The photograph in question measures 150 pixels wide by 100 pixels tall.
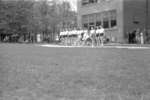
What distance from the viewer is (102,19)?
36.5 meters

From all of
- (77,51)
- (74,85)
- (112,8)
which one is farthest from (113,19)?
(74,85)

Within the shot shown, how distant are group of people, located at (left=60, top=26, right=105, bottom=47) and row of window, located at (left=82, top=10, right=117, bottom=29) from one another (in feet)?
34.1

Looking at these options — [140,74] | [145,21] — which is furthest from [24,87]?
[145,21]

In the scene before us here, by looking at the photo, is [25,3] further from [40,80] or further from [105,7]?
[40,80]

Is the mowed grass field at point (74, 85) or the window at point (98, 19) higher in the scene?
the window at point (98, 19)

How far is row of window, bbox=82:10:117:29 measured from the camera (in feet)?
115

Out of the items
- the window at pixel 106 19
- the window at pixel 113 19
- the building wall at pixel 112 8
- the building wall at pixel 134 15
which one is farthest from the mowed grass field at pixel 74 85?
the window at pixel 106 19

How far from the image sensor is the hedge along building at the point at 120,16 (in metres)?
33.8

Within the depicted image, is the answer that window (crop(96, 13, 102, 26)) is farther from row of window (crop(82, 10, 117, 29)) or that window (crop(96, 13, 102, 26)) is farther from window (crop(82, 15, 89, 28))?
window (crop(82, 15, 89, 28))

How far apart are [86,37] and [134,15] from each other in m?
14.4

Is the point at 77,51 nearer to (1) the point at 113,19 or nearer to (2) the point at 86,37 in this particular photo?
(2) the point at 86,37

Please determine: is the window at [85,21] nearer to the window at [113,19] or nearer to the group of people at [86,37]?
the window at [113,19]

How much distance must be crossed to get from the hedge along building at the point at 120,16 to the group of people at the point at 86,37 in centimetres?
967

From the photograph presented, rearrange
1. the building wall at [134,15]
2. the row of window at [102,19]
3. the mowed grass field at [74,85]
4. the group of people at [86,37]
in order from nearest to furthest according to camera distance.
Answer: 1. the mowed grass field at [74,85]
2. the group of people at [86,37]
3. the building wall at [134,15]
4. the row of window at [102,19]
